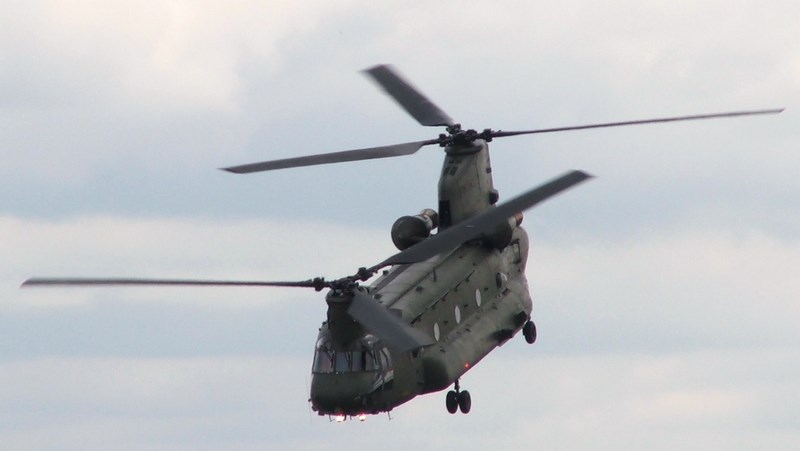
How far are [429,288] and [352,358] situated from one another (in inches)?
197

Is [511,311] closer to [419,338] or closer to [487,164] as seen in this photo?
[487,164]

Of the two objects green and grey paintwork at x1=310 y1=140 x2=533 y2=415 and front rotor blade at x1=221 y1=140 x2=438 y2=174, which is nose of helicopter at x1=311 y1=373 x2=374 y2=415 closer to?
green and grey paintwork at x1=310 y1=140 x2=533 y2=415

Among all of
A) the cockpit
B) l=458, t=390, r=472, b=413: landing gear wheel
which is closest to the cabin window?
the cockpit

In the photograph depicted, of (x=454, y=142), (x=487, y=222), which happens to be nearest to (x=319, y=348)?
(x=487, y=222)

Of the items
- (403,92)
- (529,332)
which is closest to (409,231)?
(403,92)

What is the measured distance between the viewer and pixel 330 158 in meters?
71.0

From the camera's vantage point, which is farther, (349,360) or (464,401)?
(464,401)

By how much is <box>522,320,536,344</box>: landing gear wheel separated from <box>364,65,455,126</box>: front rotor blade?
27.2 ft

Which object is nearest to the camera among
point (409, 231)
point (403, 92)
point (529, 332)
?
point (409, 231)

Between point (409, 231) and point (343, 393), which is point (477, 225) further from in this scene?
point (409, 231)

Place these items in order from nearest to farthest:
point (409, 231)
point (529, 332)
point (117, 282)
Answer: point (117, 282), point (409, 231), point (529, 332)

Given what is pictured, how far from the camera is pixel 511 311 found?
7438 cm

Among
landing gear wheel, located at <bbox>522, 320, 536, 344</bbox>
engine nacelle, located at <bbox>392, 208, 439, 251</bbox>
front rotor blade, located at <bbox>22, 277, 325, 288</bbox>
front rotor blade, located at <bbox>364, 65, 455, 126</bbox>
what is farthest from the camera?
front rotor blade, located at <bbox>364, 65, 455, 126</bbox>

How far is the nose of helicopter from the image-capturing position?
6544 centimetres
